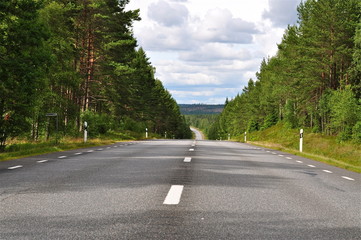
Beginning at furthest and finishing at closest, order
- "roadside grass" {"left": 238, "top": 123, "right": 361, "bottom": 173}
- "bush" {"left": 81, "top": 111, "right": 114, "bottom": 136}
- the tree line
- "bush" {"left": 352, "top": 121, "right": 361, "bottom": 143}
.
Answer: "bush" {"left": 352, "top": 121, "right": 361, "bottom": 143}, "bush" {"left": 81, "top": 111, "right": 114, "bottom": 136}, the tree line, "roadside grass" {"left": 238, "top": 123, "right": 361, "bottom": 173}

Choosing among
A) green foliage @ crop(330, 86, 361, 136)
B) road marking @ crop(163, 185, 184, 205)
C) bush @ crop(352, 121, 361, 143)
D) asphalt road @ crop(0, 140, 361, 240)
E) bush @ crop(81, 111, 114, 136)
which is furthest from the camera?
green foliage @ crop(330, 86, 361, 136)

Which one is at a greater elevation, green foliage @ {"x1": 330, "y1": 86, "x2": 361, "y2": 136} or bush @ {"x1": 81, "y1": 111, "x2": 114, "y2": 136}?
green foliage @ {"x1": 330, "y1": 86, "x2": 361, "y2": 136}

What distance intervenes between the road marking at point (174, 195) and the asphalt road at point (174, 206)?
0.01 m

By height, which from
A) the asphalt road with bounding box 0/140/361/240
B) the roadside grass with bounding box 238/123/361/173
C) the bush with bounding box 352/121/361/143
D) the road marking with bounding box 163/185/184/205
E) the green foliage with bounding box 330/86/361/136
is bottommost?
the roadside grass with bounding box 238/123/361/173

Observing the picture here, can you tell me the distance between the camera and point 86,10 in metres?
36.6

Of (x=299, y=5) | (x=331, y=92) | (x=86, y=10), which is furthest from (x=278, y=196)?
(x=299, y=5)

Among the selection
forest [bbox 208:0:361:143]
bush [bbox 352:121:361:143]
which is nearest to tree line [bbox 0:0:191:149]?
forest [bbox 208:0:361:143]

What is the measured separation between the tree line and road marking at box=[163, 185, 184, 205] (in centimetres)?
1091

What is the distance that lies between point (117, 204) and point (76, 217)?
35.6 inches

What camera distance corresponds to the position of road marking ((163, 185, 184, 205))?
6013mm

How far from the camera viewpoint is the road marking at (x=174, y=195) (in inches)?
237

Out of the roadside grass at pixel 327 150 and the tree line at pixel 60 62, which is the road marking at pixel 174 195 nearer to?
the roadside grass at pixel 327 150

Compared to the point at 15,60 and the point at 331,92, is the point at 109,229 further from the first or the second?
the point at 331,92

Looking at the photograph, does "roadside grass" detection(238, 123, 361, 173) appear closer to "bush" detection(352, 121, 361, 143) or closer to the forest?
"bush" detection(352, 121, 361, 143)
